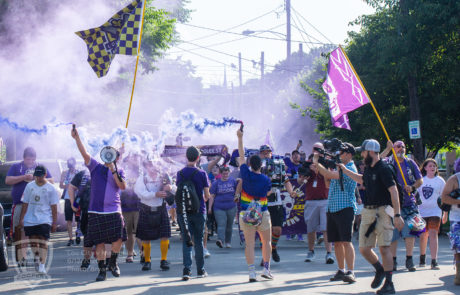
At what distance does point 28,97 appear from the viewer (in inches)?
786

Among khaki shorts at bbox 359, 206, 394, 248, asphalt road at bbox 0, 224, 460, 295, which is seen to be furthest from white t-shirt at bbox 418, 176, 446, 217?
khaki shorts at bbox 359, 206, 394, 248

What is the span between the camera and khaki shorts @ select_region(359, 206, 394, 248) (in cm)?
736

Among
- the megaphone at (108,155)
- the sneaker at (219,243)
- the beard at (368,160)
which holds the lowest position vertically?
the sneaker at (219,243)

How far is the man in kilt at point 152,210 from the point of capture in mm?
9719

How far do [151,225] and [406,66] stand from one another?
10381mm

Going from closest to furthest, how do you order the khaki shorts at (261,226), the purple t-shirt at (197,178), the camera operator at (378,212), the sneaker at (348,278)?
the camera operator at (378,212), the sneaker at (348,278), the khaki shorts at (261,226), the purple t-shirt at (197,178)

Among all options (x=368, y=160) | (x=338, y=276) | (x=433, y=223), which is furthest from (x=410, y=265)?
(x=368, y=160)

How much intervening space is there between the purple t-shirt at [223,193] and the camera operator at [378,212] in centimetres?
576

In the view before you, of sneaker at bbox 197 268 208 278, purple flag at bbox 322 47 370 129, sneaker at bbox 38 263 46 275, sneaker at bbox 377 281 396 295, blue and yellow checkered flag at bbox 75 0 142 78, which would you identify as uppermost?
blue and yellow checkered flag at bbox 75 0 142 78

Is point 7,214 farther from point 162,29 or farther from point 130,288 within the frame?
point 162,29

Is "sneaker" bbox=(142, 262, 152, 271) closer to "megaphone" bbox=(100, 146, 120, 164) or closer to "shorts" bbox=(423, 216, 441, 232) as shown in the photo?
"megaphone" bbox=(100, 146, 120, 164)

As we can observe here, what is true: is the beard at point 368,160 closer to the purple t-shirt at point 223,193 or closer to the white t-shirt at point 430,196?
the white t-shirt at point 430,196

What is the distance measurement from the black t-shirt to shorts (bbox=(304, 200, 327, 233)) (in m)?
3.01

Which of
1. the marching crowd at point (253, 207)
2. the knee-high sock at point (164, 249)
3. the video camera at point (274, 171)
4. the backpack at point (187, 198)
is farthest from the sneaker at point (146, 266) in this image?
the video camera at point (274, 171)
